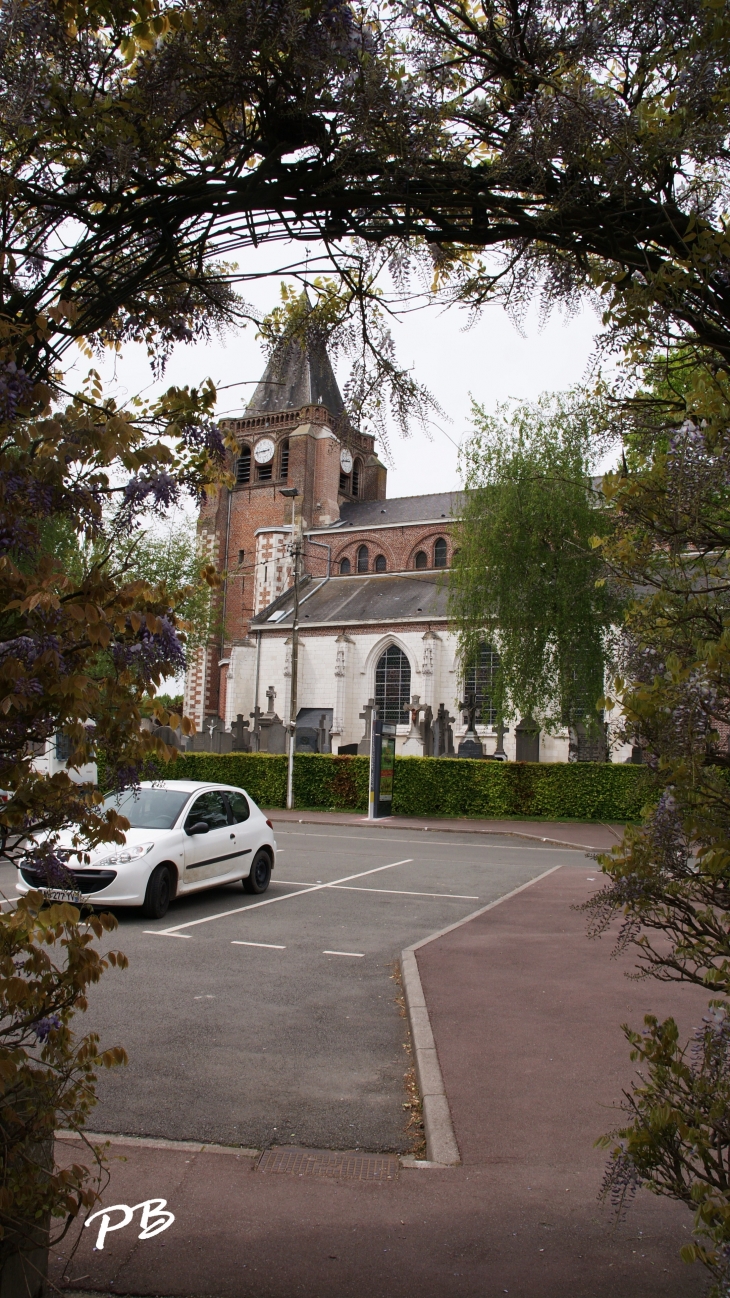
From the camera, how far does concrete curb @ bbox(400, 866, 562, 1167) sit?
4492 mm

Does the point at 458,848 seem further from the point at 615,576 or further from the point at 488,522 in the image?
the point at 615,576

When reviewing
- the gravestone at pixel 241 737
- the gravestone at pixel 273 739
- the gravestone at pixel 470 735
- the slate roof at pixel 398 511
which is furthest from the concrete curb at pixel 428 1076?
the slate roof at pixel 398 511

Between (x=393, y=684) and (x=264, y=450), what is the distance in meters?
20.8

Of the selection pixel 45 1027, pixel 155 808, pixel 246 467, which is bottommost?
pixel 155 808

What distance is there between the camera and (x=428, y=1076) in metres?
5.45

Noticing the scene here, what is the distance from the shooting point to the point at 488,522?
96.9 feet

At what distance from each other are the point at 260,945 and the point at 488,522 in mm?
22028

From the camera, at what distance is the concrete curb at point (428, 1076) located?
4492 millimetres

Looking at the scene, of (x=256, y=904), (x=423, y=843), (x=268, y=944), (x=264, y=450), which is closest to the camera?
(x=268, y=944)

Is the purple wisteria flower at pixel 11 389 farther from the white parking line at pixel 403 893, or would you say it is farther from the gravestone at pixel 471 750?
the gravestone at pixel 471 750

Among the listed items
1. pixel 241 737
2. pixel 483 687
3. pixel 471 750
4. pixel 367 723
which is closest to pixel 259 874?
pixel 367 723

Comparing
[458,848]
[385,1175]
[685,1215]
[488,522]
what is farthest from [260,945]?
[488,522]

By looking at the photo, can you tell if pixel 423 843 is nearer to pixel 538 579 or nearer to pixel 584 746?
pixel 538 579

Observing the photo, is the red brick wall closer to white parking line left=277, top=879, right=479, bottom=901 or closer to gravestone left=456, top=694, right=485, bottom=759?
gravestone left=456, top=694, right=485, bottom=759
